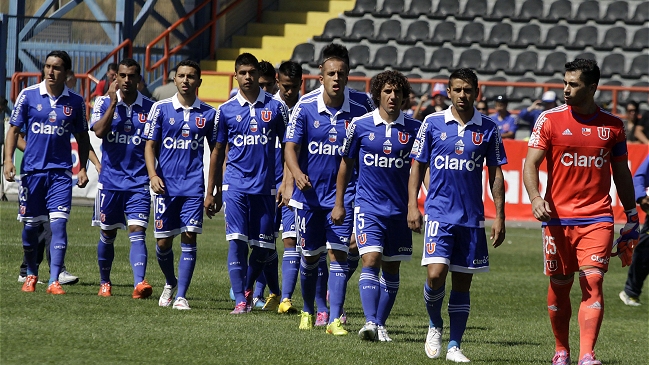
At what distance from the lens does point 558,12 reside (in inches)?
1061

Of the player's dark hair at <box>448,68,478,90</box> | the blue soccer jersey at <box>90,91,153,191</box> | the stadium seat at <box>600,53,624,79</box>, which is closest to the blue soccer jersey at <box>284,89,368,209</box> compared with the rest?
the player's dark hair at <box>448,68,478,90</box>

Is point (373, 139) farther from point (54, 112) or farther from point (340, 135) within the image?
point (54, 112)

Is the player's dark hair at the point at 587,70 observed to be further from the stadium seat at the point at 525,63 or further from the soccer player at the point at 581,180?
the stadium seat at the point at 525,63

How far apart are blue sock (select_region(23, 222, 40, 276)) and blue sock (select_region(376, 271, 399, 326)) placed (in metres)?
3.98

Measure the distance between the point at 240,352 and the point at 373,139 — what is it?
6.52 feet

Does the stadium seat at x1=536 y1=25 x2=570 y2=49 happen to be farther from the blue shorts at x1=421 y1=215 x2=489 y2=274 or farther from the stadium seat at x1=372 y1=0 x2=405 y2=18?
the blue shorts at x1=421 y1=215 x2=489 y2=274

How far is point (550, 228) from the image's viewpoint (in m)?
7.82

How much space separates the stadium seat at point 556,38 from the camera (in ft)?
86.2

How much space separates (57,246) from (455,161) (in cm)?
469

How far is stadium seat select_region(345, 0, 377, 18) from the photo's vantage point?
2825 centimetres

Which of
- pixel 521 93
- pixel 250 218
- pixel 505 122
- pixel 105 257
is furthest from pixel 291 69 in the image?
pixel 521 93

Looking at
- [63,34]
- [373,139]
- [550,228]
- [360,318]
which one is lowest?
[360,318]

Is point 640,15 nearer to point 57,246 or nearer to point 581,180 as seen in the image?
point 57,246

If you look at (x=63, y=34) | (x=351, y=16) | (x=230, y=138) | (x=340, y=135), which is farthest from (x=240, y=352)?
(x=351, y=16)
